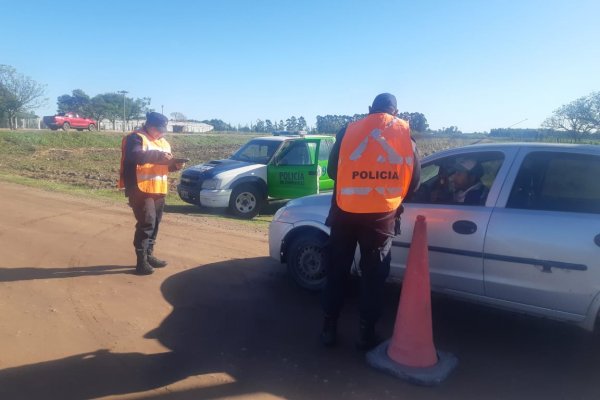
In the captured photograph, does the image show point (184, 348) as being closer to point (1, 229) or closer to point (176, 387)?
point (176, 387)

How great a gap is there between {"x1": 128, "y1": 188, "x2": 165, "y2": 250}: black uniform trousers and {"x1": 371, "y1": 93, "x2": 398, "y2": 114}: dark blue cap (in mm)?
3081

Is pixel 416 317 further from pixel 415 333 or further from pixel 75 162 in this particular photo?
pixel 75 162

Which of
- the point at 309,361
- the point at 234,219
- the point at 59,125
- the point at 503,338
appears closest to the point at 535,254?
the point at 503,338

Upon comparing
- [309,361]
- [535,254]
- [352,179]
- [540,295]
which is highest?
[352,179]

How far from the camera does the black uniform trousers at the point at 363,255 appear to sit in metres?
3.77

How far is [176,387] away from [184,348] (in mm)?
608

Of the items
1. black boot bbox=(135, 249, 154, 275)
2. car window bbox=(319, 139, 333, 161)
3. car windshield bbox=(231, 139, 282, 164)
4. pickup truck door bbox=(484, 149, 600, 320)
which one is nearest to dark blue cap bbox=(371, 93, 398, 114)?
pickup truck door bbox=(484, 149, 600, 320)

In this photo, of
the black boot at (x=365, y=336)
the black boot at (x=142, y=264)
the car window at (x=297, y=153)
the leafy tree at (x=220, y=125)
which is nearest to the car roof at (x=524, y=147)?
the black boot at (x=365, y=336)

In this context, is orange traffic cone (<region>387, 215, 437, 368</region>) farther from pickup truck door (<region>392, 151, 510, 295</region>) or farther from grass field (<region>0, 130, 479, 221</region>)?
grass field (<region>0, 130, 479, 221</region>)

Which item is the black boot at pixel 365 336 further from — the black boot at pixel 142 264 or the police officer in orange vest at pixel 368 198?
the black boot at pixel 142 264

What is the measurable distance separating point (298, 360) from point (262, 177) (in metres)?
7.66

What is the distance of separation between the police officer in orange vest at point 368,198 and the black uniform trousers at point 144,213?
2.62 m

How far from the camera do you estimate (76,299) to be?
192 inches

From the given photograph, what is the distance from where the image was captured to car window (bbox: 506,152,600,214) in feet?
12.4
